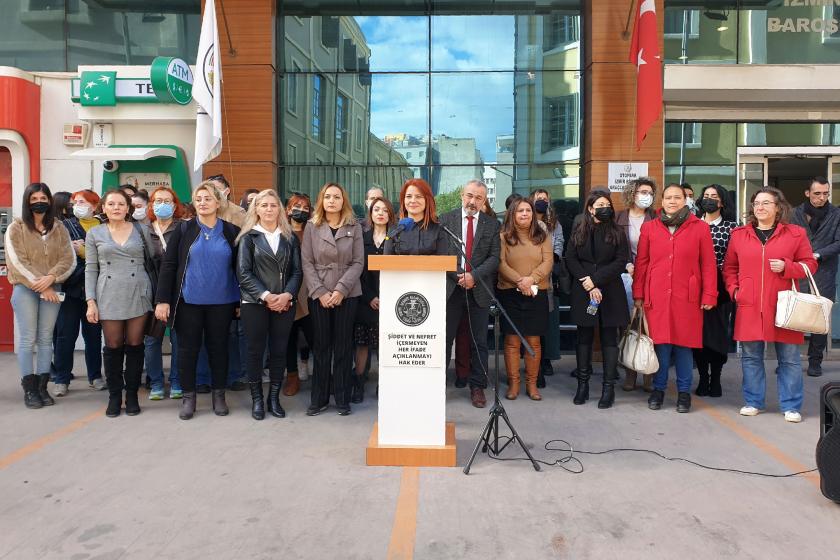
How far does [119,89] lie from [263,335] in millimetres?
4752

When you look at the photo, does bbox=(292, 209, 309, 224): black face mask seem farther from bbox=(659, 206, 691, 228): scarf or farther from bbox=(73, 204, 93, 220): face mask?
bbox=(659, 206, 691, 228): scarf

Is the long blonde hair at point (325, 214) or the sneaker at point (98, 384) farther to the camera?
the sneaker at point (98, 384)

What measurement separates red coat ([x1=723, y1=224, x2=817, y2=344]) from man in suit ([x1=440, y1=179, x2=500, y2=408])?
2113mm

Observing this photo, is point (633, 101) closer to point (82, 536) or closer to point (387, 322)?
point (387, 322)

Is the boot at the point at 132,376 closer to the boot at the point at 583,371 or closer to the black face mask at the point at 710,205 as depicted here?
the boot at the point at 583,371

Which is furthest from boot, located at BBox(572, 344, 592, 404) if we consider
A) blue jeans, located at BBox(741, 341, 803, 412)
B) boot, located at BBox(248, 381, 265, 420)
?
boot, located at BBox(248, 381, 265, 420)

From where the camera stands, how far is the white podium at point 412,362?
13.9 feet

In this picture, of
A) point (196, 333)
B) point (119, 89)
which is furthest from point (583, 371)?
point (119, 89)

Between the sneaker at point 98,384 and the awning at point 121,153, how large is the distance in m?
2.79

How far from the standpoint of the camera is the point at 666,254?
570 centimetres

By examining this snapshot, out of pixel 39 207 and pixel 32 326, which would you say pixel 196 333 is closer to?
pixel 32 326

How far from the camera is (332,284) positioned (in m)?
5.52

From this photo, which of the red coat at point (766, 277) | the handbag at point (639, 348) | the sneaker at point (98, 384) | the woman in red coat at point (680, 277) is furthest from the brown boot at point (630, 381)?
the sneaker at point (98, 384)

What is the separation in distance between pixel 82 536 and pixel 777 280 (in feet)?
17.4
